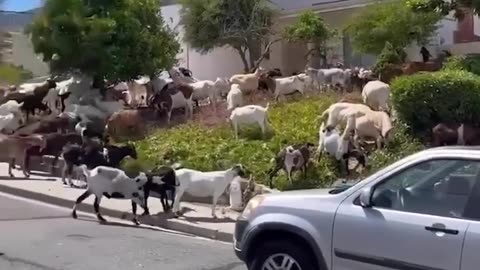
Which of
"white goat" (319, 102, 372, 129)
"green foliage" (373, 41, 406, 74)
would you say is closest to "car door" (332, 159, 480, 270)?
"white goat" (319, 102, 372, 129)

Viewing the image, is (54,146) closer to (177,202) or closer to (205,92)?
(205,92)

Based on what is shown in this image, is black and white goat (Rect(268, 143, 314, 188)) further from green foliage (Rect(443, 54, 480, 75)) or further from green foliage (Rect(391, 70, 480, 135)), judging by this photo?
green foliage (Rect(443, 54, 480, 75))

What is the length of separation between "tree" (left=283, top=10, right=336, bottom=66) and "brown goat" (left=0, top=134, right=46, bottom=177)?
10014mm

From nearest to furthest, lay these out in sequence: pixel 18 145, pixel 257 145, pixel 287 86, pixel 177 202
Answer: pixel 177 202 < pixel 257 145 < pixel 18 145 < pixel 287 86

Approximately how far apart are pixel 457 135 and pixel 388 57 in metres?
7.83

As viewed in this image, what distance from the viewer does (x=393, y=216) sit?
23.0ft

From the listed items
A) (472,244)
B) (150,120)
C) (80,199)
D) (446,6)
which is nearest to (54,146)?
(150,120)

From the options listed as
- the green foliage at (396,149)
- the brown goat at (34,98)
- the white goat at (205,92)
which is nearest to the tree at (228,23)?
the white goat at (205,92)

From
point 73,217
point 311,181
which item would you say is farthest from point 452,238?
point 73,217

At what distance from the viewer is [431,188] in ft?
23.2

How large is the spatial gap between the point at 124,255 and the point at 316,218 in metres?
4.28

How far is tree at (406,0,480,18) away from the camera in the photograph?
53.9 ft

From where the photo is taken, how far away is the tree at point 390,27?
72.3 feet

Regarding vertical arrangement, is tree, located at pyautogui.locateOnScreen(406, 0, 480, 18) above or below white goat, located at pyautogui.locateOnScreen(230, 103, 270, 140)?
above
